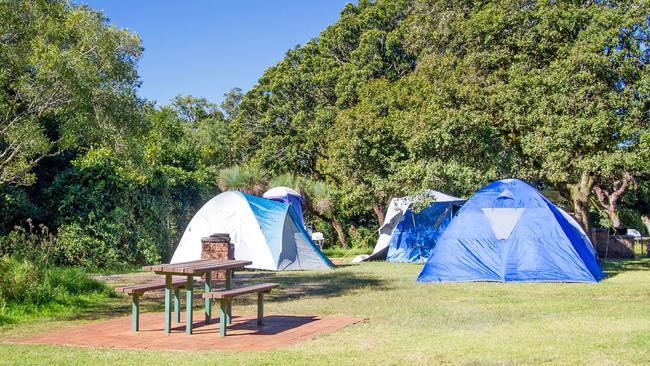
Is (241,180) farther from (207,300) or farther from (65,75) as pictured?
(207,300)

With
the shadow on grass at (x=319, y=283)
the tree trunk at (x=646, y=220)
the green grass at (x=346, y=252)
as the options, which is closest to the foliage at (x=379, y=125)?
the green grass at (x=346, y=252)

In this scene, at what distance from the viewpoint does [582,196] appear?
18.3m

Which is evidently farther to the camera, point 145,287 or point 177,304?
point 177,304

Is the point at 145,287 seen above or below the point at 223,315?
above

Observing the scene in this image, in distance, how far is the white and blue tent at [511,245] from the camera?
42.7ft

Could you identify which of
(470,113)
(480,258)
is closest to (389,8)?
(470,113)

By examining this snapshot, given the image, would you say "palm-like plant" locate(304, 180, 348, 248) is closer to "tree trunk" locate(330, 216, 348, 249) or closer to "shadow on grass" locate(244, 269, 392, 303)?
"tree trunk" locate(330, 216, 348, 249)

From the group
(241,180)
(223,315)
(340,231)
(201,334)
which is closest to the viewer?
(223,315)

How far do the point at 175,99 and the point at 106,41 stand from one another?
3684 centimetres

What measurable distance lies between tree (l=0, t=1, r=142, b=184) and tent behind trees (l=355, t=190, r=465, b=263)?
33.1ft

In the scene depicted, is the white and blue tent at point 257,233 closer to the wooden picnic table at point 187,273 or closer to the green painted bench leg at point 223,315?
the wooden picnic table at point 187,273

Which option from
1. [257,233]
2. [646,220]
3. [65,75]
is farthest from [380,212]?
[646,220]

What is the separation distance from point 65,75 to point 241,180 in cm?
1457

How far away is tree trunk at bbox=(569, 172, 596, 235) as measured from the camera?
59.6ft
